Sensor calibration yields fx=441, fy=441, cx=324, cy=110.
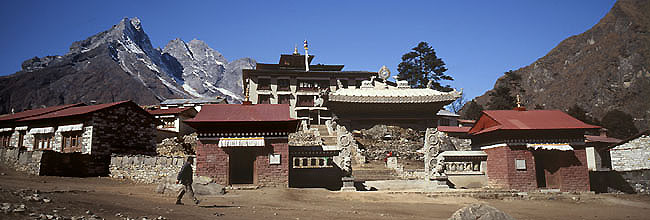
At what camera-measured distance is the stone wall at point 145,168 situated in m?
23.7

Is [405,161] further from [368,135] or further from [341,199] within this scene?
[341,199]

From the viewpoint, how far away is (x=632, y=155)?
31.7 meters

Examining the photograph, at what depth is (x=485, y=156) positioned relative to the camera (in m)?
25.3

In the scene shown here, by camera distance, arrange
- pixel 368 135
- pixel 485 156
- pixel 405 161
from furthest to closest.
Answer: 1. pixel 368 135
2. pixel 405 161
3. pixel 485 156

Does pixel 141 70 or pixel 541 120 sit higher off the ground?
pixel 141 70

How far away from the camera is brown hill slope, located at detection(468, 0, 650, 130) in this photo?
8625cm

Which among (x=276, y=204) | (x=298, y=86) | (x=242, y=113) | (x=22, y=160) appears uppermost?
(x=298, y=86)

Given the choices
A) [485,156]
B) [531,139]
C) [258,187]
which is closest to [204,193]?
[258,187]

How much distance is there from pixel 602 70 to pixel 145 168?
104 meters

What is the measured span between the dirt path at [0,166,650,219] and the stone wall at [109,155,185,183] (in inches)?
37.8

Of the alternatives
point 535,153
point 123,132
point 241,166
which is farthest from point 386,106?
point 123,132

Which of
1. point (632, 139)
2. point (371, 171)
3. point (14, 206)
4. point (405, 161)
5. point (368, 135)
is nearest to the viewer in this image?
point (14, 206)

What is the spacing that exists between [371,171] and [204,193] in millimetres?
11826

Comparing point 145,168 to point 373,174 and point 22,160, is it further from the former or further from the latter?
point 373,174
